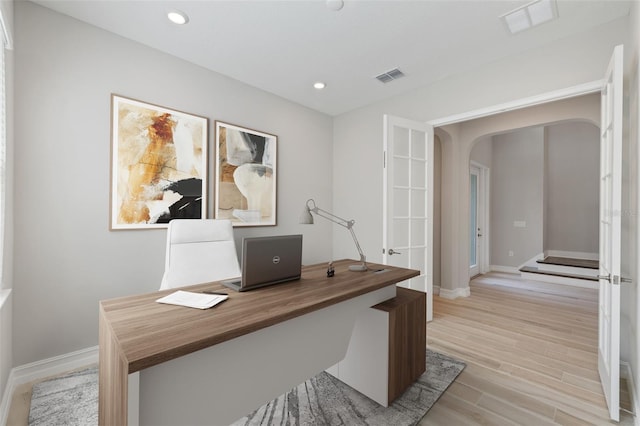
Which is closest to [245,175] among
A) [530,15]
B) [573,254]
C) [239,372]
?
[239,372]

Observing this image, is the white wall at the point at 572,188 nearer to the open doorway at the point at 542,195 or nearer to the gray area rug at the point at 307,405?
the open doorway at the point at 542,195

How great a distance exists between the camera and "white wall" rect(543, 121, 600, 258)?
5.63 metres

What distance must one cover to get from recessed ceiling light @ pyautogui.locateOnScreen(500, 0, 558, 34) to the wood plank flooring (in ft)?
8.74

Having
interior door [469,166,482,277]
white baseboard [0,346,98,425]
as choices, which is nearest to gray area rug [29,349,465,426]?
white baseboard [0,346,98,425]

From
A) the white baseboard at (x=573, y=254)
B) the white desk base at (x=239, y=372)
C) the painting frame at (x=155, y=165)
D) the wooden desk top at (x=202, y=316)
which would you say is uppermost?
the painting frame at (x=155, y=165)

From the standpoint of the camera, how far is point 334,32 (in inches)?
90.4

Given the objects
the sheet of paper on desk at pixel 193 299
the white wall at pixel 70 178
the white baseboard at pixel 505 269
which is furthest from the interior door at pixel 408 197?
the white baseboard at pixel 505 269

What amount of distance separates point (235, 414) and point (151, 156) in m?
2.16

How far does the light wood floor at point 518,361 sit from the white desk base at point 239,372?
77 cm

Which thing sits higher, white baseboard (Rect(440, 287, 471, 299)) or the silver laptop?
the silver laptop

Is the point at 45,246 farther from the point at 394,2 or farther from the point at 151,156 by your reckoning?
the point at 394,2

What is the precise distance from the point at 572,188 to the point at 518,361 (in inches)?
210

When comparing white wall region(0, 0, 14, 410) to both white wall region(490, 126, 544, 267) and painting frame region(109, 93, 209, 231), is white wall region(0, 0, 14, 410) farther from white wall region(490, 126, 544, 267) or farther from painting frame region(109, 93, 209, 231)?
white wall region(490, 126, 544, 267)

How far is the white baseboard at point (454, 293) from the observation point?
4012 millimetres
